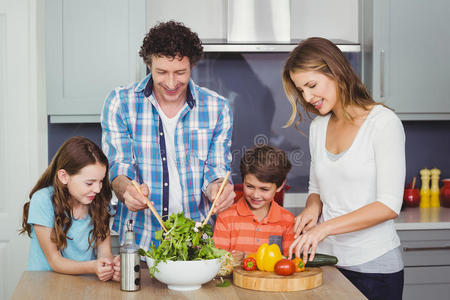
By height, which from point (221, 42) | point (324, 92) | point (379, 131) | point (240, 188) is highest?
point (221, 42)

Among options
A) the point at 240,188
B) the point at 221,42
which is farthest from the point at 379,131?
the point at 221,42

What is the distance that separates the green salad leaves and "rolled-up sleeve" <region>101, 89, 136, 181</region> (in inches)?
23.2

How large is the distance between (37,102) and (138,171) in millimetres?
1122

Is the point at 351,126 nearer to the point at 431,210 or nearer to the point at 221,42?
the point at 221,42

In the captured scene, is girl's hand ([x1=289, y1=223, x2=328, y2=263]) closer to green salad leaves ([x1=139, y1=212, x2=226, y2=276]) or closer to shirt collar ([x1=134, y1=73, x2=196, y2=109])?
green salad leaves ([x1=139, y1=212, x2=226, y2=276])

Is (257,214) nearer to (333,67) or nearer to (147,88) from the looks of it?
(147,88)

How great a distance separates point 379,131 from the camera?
6.08 ft

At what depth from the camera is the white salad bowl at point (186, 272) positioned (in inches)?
64.2

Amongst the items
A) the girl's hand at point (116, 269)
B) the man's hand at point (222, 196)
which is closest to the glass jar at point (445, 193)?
the man's hand at point (222, 196)

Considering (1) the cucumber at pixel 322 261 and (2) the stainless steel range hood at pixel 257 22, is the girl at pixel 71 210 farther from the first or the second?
(2) the stainless steel range hood at pixel 257 22

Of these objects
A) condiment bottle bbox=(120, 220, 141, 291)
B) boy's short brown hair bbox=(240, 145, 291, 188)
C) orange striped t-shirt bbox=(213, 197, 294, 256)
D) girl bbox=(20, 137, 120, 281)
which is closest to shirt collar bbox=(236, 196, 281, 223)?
orange striped t-shirt bbox=(213, 197, 294, 256)

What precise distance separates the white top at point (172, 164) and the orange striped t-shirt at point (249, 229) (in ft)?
0.70

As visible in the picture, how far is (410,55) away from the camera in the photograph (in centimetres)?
317

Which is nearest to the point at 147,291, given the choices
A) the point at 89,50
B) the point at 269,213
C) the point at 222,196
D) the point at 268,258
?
the point at 268,258
